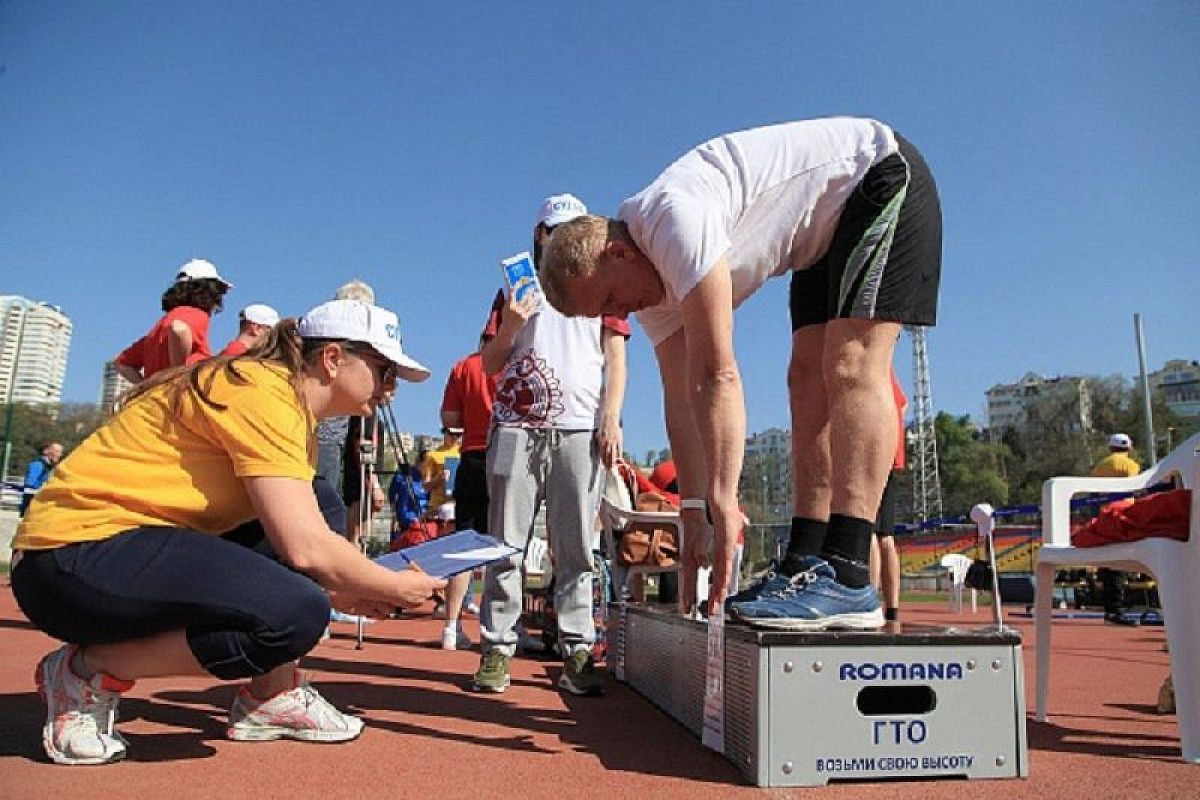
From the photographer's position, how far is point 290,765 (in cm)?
229

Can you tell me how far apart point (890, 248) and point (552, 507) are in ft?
6.48

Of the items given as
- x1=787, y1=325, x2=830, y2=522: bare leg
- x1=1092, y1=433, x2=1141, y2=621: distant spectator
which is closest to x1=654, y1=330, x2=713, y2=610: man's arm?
x1=787, y1=325, x2=830, y2=522: bare leg

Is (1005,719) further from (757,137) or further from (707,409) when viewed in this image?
(757,137)

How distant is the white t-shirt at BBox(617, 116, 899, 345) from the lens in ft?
8.07

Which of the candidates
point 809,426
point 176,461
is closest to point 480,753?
point 176,461

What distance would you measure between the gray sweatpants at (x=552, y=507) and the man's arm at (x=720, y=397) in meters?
1.61

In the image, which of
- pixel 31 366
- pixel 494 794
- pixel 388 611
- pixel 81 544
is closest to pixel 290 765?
pixel 388 611

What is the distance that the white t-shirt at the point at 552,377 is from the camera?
12.9ft

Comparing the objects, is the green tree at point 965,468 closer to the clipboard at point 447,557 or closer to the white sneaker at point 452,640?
the white sneaker at point 452,640

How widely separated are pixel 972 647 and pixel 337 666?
3.24 meters

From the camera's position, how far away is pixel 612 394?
4.19m

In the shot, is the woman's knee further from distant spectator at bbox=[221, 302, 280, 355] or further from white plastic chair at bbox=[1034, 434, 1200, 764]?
distant spectator at bbox=[221, 302, 280, 355]

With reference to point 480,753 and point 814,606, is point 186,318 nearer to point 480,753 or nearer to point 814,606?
point 480,753

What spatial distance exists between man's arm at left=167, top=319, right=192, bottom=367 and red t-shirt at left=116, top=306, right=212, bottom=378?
1.1 inches
